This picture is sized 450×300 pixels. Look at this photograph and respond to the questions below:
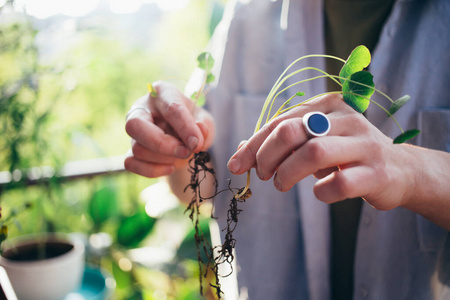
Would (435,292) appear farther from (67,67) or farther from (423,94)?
(67,67)

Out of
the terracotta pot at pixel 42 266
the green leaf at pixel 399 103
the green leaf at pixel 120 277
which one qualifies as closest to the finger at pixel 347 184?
the green leaf at pixel 399 103

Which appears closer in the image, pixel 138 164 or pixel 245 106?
pixel 138 164

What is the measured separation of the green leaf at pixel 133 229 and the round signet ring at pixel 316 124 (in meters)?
1.27

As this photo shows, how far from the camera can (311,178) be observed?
0.90m

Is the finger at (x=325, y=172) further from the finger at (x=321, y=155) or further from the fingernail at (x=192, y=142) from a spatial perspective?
the fingernail at (x=192, y=142)

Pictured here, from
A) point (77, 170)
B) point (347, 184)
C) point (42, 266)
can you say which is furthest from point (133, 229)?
point (347, 184)

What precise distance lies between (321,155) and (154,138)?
14.4 inches

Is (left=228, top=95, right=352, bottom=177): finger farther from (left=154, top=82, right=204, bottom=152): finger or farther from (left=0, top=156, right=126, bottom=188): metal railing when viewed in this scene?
(left=0, top=156, right=126, bottom=188): metal railing

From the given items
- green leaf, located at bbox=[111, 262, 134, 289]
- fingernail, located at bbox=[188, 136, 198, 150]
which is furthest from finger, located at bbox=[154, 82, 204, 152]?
green leaf, located at bbox=[111, 262, 134, 289]

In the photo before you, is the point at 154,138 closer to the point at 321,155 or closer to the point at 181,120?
the point at 181,120

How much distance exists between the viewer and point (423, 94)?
0.79 metres

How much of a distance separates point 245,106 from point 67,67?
1.95 feet

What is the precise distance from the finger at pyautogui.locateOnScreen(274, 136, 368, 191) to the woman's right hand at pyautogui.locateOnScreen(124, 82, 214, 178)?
231mm

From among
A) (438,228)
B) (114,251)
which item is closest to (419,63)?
(438,228)
